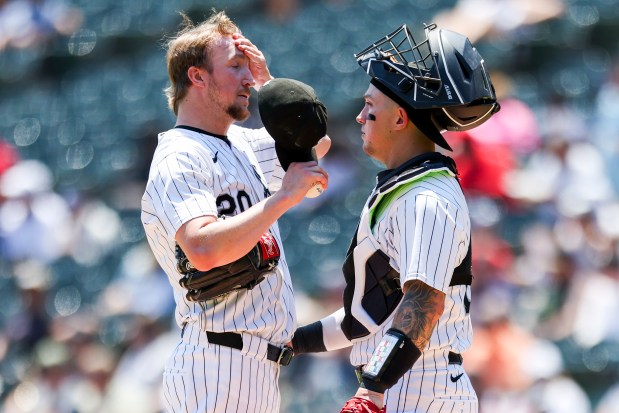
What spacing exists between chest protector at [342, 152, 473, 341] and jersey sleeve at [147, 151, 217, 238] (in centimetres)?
53

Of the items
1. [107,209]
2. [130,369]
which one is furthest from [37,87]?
[130,369]

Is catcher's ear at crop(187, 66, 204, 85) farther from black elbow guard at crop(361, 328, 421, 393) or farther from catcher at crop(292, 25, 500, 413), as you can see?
black elbow guard at crop(361, 328, 421, 393)

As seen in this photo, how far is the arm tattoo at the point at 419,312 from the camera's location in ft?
10.9

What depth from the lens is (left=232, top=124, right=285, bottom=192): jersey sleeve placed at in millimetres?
4480

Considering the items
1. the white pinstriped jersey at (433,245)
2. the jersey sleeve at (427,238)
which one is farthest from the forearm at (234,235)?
the jersey sleeve at (427,238)

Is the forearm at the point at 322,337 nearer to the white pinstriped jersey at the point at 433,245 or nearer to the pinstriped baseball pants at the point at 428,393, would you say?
the white pinstriped jersey at the point at 433,245

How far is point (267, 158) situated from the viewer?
449 cm

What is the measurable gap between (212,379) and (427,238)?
101cm

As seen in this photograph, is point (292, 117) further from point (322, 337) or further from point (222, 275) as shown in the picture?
point (322, 337)

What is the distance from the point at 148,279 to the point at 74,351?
0.80m

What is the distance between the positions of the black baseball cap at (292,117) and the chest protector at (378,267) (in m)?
0.29

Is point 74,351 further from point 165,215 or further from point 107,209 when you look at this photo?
point 165,215

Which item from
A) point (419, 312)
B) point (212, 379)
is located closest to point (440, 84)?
point (419, 312)

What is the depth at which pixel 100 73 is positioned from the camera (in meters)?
10.1
